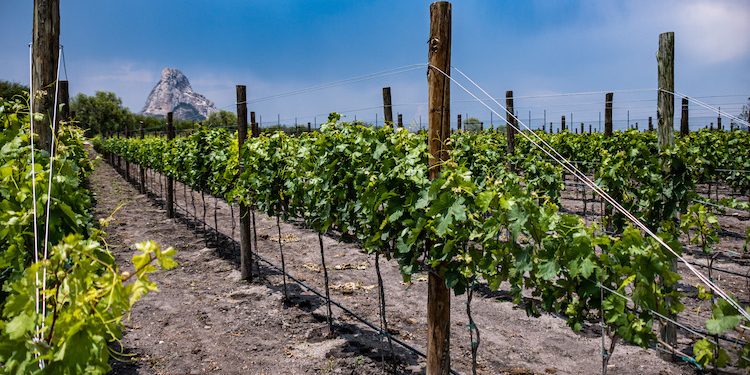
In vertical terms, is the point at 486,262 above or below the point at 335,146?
below

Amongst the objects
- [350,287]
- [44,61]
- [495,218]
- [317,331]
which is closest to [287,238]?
[350,287]

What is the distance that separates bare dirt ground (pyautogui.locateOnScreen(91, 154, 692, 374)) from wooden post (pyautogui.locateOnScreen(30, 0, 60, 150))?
2.47 m

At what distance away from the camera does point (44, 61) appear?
3434 millimetres

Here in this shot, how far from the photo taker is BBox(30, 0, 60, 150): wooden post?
3410 mm

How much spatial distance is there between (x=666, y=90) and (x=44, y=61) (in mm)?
5348

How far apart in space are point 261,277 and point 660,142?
5959 mm

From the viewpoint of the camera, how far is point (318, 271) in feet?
28.0

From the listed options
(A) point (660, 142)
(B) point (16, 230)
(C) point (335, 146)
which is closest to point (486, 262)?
(C) point (335, 146)

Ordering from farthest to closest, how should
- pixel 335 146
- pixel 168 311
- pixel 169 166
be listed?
pixel 169 166, pixel 168 311, pixel 335 146

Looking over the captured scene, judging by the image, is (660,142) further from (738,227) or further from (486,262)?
(738,227)

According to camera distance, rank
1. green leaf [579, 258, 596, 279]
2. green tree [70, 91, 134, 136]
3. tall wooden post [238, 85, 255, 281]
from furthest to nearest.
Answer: green tree [70, 91, 134, 136]
tall wooden post [238, 85, 255, 281]
green leaf [579, 258, 596, 279]

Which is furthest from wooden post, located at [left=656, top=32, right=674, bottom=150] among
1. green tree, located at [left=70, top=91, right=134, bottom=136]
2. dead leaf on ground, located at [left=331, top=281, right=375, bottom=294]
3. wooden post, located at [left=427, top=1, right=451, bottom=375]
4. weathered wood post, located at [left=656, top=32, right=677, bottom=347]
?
green tree, located at [left=70, top=91, right=134, bottom=136]

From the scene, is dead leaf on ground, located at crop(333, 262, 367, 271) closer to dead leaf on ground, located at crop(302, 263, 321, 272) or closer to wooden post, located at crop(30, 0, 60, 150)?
dead leaf on ground, located at crop(302, 263, 321, 272)

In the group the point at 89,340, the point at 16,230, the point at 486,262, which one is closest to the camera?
the point at 89,340
